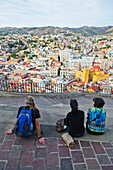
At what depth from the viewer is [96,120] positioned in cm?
217

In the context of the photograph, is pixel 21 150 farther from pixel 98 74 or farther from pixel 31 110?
pixel 98 74

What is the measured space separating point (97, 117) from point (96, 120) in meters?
0.05

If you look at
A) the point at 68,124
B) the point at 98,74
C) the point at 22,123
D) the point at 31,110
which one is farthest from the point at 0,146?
the point at 98,74

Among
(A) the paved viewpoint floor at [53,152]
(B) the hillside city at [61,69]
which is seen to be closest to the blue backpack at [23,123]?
(A) the paved viewpoint floor at [53,152]

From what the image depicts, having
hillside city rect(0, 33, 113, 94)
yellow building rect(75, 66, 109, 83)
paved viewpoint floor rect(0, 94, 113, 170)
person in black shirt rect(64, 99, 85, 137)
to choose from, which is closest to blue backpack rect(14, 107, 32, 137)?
paved viewpoint floor rect(0, 94, 113, 170)

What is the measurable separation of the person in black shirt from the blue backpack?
55 cm

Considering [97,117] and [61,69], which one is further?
[61,69]

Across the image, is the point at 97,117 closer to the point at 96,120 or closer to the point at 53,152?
the point at 96,120

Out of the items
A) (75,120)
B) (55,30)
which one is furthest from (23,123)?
(55,30)

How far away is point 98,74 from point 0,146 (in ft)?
122

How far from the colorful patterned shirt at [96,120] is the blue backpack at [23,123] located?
2.90 ft

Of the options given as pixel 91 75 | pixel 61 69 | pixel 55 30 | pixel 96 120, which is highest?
pixel 55 30

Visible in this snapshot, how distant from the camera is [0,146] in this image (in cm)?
199

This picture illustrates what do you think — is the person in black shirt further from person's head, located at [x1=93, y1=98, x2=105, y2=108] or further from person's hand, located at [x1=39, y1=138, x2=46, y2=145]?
person's hand, located at [x1=39, y1=138, x2=46, y2=145]
